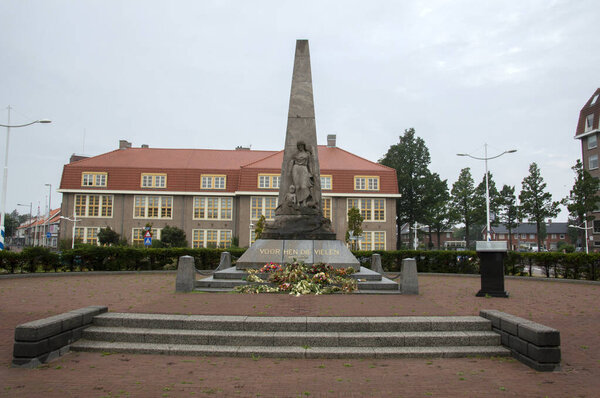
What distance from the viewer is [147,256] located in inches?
864

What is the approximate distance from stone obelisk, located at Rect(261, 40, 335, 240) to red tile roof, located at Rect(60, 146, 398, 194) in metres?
28.4

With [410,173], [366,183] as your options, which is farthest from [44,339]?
[410,173]

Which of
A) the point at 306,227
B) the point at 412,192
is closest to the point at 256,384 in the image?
the point at 306,227

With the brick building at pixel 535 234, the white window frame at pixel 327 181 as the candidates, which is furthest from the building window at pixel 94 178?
the brick building at pixel 535 234

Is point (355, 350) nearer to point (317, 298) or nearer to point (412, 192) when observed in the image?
point (317, 298)

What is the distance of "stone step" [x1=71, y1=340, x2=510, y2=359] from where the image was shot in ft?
22.9

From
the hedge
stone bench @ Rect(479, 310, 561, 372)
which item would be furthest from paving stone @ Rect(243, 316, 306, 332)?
the hedge

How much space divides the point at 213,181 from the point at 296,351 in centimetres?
4142

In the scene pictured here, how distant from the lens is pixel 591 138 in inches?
2019

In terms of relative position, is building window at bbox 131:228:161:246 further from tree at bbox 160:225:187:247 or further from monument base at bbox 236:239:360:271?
monument base at bbox 236:239:360:271

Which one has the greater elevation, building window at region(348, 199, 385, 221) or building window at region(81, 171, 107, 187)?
building window at region(81, 171, 107, 187)

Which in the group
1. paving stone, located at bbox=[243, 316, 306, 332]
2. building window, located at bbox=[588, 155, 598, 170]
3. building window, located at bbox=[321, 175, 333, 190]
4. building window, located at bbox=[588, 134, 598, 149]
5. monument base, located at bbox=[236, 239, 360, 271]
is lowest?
paving stone, located at bbox=[243, 316, 306, 332]

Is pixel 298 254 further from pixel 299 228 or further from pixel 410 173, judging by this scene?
pixel 410 173

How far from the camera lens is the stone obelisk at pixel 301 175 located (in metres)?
15.5
